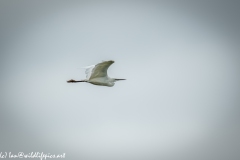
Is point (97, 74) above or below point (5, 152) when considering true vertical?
below

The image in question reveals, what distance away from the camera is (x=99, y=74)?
21.9m

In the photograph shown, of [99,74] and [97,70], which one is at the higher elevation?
[99,74]

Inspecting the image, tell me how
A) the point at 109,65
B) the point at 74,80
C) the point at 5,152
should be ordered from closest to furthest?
the point at 109,65
the point at 74,80
the point at 5,152

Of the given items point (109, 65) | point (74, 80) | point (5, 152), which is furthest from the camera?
point (5, 152)

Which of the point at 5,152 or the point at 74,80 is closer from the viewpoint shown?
the point at 74,80

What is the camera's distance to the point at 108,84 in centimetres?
2289

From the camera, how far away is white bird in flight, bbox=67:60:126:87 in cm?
2102

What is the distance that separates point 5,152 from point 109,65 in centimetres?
2611

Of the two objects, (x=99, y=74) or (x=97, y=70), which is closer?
(x=97, y=70)

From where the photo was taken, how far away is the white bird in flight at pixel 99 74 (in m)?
21.0

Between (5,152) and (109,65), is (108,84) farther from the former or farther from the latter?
(5,152)

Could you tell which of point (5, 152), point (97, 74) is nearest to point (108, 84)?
point (97, 74)

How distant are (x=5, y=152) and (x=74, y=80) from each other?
2405 centimetres

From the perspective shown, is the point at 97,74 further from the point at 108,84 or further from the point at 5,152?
the point at 5,152
